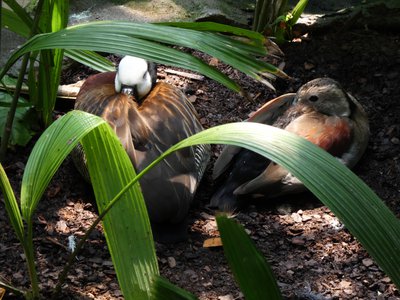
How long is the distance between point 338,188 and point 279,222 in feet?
6.75

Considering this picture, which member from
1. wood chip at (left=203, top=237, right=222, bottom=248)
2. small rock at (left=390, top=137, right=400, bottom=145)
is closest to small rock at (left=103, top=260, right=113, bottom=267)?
wood chip at (left=203, top=237, right=222, bottom=248)

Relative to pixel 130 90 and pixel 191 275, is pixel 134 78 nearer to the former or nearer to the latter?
pixel 130 90

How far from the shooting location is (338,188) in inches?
66.1

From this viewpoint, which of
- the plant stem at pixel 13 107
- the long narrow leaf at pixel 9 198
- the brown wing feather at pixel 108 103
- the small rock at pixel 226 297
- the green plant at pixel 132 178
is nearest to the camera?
the green plant at pixel 132 178

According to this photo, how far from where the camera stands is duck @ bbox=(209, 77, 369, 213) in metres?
3.81

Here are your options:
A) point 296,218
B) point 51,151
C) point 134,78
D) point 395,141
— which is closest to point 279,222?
point 296,218

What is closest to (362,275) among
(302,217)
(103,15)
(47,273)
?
(302,217)

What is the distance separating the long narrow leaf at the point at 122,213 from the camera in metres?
2.33

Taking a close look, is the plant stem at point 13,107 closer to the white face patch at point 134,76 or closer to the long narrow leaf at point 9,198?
the long narrow leaf at point 9,198

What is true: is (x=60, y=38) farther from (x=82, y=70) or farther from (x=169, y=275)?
(x=82, y=70)

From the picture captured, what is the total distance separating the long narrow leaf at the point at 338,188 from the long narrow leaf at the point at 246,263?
0.68 feet

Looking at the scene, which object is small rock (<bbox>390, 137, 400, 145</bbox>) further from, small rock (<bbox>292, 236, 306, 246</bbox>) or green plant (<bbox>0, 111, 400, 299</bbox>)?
green plant (<bbox>0, 111, 400, 299</bbox>)

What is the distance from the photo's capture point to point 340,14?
5.17 m

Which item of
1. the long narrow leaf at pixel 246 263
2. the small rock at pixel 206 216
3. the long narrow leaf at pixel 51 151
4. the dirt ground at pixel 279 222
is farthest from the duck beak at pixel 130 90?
the long narrow leaf at pixel 246 263
